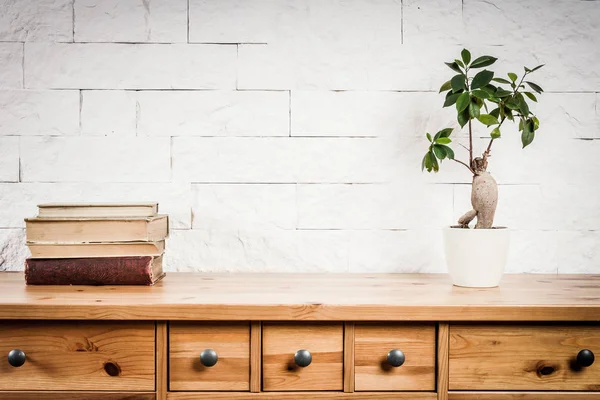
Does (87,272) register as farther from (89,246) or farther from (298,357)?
(298,357)

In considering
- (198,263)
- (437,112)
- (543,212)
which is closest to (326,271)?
(198,263)

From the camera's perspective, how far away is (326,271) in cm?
163

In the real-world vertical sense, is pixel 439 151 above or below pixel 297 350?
above

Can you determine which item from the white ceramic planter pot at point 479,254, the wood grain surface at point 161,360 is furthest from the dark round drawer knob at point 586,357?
the wood grain surface at point 161,360

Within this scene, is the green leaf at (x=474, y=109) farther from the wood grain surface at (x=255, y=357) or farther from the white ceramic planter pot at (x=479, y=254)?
the wood grain surface at (x=255, y=357)

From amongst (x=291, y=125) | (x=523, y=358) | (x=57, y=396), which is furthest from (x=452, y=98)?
(x=57, y=396)

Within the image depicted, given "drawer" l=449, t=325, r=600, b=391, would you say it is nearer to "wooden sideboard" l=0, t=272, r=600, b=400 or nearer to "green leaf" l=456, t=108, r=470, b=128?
"wooden sideboard" l=0, t=272, r=600, b=400

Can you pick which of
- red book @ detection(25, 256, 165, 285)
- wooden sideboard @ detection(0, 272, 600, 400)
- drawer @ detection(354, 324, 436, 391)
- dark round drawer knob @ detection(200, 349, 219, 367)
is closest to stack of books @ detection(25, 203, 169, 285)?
red book @ detection(25, 256, 165, 285)

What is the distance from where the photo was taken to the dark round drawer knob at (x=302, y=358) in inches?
41.9

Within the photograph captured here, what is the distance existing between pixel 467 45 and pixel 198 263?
1.14 m

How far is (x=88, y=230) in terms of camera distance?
1323 mm

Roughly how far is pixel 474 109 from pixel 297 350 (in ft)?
2.46

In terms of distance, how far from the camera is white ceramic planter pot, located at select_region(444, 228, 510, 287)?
1.28 metres

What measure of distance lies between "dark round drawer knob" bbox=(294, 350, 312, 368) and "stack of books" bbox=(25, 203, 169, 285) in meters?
0.47
